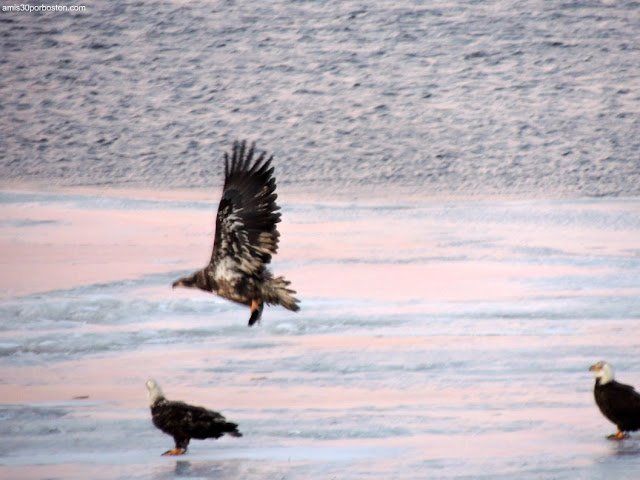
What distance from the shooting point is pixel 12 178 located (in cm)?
1444

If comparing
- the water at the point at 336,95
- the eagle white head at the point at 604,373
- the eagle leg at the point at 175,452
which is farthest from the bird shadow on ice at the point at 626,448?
the water at the point at 336,95

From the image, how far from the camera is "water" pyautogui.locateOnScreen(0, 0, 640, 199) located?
14.3m

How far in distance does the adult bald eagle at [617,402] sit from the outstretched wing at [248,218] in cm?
197

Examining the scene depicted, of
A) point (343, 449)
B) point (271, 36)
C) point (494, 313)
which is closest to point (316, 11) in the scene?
point (271, 36)

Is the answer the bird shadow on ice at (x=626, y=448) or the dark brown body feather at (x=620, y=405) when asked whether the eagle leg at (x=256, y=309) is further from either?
the bird shadow on ice at (x=626, y=448)

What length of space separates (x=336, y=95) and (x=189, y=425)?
378 inches

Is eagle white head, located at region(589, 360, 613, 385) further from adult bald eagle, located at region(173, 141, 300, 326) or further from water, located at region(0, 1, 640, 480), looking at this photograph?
adult bald eagle, located at region(173, 141, 300, 326)

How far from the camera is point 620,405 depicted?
256 inches

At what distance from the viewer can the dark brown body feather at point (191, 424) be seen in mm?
6371

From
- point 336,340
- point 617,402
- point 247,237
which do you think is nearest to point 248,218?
point 247,237

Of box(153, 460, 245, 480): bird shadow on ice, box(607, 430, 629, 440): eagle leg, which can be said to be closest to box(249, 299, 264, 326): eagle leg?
box(153, 460, 245, 480): bird shadow on ice

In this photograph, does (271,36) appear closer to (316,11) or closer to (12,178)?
(316,11)

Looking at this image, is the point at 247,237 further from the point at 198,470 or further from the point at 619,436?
the point at 619,436

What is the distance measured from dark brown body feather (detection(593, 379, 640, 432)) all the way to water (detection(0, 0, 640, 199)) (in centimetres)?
714
